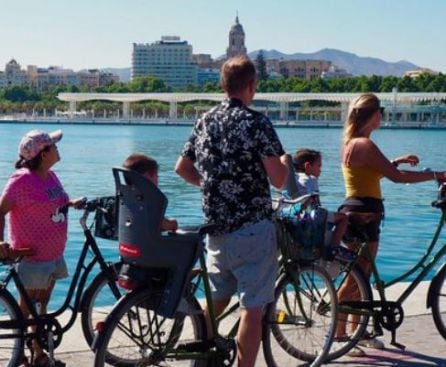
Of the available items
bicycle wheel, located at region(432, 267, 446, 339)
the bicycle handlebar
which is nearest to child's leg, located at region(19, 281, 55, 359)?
the bicycle handlebar

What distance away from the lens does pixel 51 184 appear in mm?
4754

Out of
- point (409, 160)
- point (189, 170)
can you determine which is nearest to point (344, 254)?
point (409, 160)

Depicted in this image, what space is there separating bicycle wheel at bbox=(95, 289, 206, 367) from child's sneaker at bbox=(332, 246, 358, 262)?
1.05 meters

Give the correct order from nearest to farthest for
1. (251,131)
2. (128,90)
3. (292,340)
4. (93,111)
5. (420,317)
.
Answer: (251,131) < (292,340) < (420,317) < (93,111) < (128,90)

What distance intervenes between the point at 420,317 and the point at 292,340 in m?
1.49

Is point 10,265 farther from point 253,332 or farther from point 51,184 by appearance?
point 253,332

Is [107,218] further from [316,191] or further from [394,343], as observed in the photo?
[394,343]

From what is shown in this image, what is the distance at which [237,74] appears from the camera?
4.20 meters

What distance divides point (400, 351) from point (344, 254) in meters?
0.73

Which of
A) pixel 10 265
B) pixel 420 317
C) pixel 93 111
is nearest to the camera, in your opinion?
pixel 10 265

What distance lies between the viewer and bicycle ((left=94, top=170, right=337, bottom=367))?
412 centimetres

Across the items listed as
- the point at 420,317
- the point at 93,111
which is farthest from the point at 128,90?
the point at 420,317

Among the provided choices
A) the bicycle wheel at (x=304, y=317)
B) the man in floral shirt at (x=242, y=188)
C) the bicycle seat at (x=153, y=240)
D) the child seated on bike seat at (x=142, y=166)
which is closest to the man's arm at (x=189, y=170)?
the man in floral shirt at (x=242, y=188)

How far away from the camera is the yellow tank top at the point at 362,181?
17.4 ft
